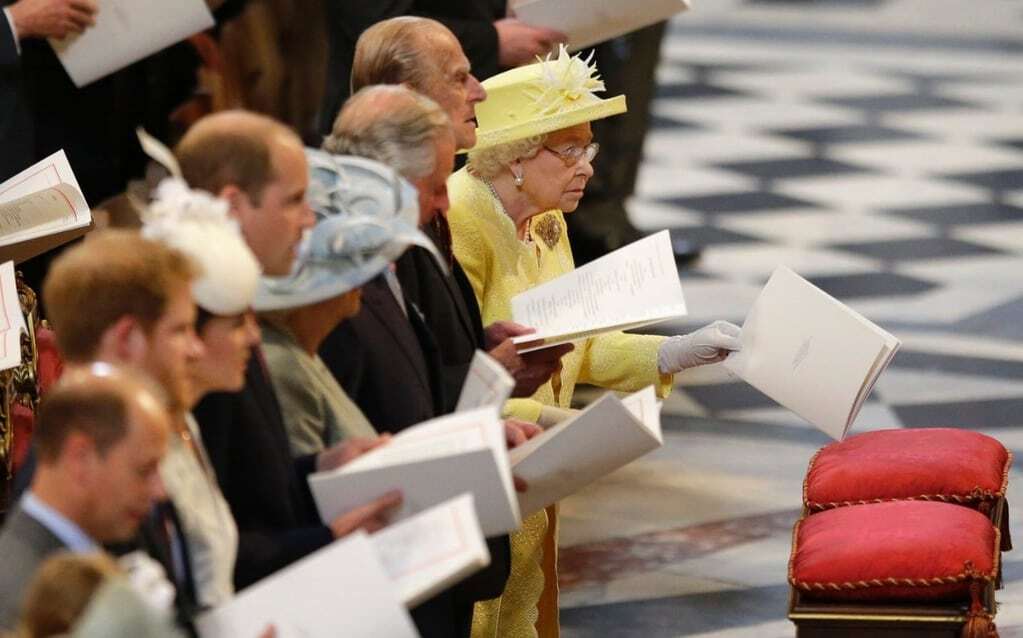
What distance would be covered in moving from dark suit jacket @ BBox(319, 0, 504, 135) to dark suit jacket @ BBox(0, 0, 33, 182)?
0.93 metres

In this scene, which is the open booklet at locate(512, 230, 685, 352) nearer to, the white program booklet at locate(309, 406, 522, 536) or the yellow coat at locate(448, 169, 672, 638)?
the yellow coat at locate(448, 169, 672, 638)

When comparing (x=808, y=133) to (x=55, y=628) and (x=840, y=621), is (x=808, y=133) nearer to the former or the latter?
(x=840, y=621)

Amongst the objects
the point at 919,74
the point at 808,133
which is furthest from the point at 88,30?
the point at 919,74

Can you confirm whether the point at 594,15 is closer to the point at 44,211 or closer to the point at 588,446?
the point at 44,211

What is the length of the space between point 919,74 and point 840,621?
928 centimetres

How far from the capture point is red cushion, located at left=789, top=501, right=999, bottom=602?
14.0 feet

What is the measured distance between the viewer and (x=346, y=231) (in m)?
3.37

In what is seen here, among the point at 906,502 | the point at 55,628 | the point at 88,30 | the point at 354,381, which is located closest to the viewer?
the point at 55,628

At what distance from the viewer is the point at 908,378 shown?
7.81 m

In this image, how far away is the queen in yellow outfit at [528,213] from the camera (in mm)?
4621

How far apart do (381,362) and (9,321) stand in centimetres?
80

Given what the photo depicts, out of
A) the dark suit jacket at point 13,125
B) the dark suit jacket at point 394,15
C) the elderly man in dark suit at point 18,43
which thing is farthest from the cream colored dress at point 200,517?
the dark suit jacket at point 394,15

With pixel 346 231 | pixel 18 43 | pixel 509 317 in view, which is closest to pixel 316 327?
pixel 346 231

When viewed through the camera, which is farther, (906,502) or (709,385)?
(709,385)
